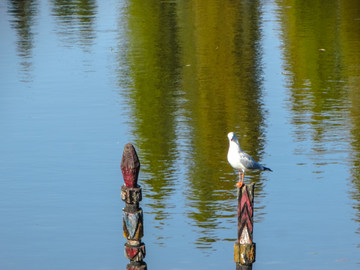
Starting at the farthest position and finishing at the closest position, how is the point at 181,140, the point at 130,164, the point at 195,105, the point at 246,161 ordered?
the point at 195,105 → the point at 181,140 → the point at 246,161 → the point at 130,164

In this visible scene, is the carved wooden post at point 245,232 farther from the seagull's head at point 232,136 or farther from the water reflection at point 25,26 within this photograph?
the water reflection at point 25,26

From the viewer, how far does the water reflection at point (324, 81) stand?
19.3m

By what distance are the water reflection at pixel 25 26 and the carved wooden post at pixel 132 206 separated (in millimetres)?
19275

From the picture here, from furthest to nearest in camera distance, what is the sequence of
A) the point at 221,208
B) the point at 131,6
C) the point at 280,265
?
the point at 131,6 < the point at 221,208 < the point at 280,265

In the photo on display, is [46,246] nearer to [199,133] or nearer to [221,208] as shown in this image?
[221,208]

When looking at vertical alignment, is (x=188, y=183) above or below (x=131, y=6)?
above

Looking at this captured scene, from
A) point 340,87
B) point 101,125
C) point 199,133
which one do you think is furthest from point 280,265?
point 340,87

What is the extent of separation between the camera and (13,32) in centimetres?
4178

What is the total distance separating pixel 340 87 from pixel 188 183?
1033 cm

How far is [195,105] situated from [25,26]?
73.3ft

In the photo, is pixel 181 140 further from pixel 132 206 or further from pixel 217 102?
pixel 132 206

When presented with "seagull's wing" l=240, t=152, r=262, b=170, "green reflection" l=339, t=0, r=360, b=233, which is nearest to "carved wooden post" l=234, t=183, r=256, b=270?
"seagull's wing" l=240, t=152, r=262, b=170

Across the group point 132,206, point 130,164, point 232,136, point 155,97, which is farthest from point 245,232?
point 155,97

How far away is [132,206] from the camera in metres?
9.94
